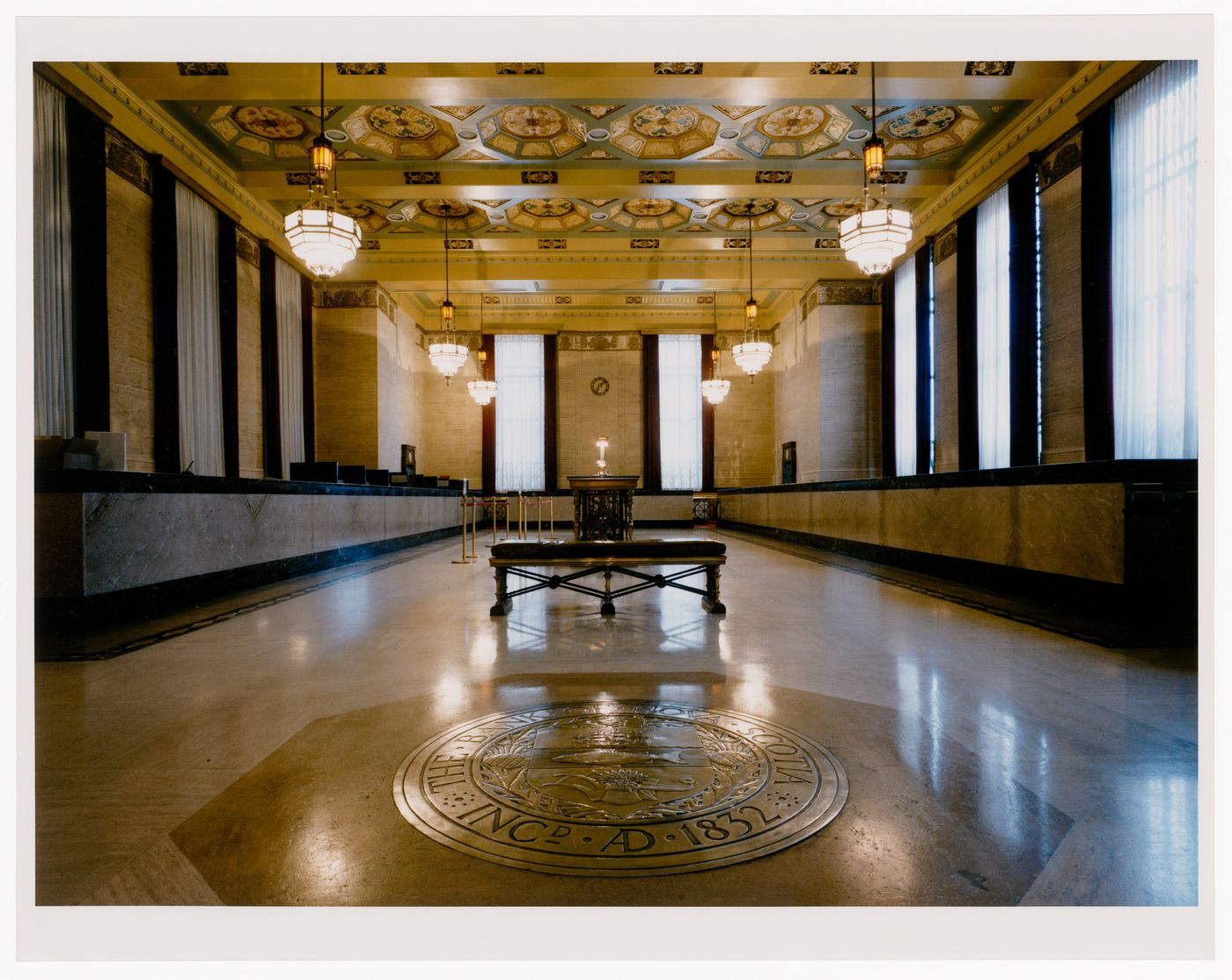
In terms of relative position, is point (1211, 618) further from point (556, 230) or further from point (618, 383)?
point (618, 383)

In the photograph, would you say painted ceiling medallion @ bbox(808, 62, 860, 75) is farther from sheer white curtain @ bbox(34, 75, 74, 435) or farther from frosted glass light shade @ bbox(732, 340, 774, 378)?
sheer white curtain @ bbox(34, 75, 74, 435)

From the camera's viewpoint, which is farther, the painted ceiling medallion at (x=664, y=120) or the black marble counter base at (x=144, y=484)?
the painted ceiling medallion at (x=664, y=120)

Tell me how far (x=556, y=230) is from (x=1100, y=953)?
11.7m

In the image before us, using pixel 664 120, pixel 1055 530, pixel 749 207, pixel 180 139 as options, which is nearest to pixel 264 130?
pixel 180 139

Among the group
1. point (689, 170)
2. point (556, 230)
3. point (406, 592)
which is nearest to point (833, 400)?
point (689, 170)

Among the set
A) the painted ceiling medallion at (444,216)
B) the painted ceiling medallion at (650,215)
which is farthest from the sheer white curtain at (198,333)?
the painted ceiling medallion at (650,215)

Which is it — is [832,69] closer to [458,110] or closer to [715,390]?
[458,110]

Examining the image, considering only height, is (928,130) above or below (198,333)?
above

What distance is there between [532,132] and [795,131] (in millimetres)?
3507

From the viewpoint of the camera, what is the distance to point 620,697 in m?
2.31

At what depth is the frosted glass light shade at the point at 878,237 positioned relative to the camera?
582cm

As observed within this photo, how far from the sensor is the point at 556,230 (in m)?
11.0

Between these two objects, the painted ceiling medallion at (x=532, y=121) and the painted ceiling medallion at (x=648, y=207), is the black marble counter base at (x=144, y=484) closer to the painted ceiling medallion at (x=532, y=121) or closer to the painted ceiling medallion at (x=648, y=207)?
the painted ceiling medallion at (x=532, y=121)

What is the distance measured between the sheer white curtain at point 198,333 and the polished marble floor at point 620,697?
5380 millimetres
